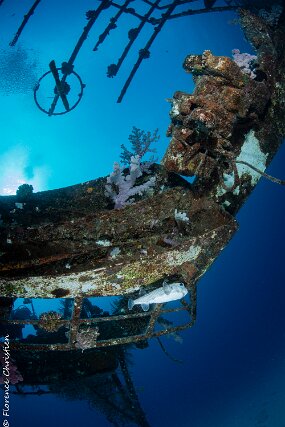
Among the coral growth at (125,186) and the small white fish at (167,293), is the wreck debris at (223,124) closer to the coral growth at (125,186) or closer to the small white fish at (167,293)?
the coral growth at (125,186)

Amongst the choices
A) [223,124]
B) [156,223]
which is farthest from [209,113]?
[156,223]

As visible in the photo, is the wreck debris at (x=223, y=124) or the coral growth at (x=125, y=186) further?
the coral growth at (x=125, y=186)

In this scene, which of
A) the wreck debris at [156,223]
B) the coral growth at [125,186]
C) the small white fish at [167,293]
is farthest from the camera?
the coral growth at [125,186]

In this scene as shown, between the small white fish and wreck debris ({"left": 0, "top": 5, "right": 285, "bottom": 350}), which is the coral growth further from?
the small white fish

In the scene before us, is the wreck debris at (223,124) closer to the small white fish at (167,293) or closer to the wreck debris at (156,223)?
the wreck debris at (156,223)

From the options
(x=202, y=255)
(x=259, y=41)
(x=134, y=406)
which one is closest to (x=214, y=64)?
(x=259, y=41)

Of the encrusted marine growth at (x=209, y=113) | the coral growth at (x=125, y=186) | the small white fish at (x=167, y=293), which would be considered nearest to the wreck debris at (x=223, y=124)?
the encrusted marine growth at (x=209, y=113)

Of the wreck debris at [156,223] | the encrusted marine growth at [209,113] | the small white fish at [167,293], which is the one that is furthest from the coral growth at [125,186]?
the small white fish at [167,293]

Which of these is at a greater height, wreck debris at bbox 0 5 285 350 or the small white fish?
wreck debris at bbox 0 5 285 350

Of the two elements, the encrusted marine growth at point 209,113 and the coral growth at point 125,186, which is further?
the coral growth at point 125,186

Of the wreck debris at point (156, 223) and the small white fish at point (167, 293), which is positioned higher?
the wreck debris at point (156, 223)

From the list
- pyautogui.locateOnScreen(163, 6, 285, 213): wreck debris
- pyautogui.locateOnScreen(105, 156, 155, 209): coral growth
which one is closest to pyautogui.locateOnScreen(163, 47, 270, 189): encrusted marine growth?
pyautogui.locateOnScreen(163, 6, 285, 213): wreck debris

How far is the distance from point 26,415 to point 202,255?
57.7 metres

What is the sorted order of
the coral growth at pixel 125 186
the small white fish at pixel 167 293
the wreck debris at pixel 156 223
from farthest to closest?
1. the coral growth at pixel 125 186
2. the small white fish at pixel 167 293
3. the wreck debris at pixel 156 223
